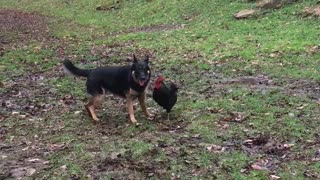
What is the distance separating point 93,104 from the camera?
866 centimetres

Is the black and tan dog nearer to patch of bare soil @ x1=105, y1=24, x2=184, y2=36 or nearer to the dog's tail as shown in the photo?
the dog's tail

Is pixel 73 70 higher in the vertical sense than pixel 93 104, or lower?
higher

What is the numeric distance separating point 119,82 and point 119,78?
7 cm

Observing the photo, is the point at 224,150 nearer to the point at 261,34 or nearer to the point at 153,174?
the point at 153,174

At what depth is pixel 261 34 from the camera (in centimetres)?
1608

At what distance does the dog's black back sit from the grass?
635mm

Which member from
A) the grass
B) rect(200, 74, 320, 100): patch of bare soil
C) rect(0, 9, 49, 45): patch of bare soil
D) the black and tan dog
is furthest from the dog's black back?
rect(0, 9, 49, 45): patch of bare soil

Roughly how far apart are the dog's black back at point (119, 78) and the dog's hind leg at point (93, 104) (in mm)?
76

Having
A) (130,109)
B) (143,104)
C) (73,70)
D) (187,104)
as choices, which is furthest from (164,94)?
(73,70)

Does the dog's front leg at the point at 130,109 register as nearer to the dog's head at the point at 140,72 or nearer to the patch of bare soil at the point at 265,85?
the dog's head at the point at 140,72

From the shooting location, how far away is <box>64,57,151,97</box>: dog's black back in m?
7.89

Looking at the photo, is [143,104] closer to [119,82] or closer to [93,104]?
[119,82]

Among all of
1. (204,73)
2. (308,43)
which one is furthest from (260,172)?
(308,43)

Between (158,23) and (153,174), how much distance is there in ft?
52.4
